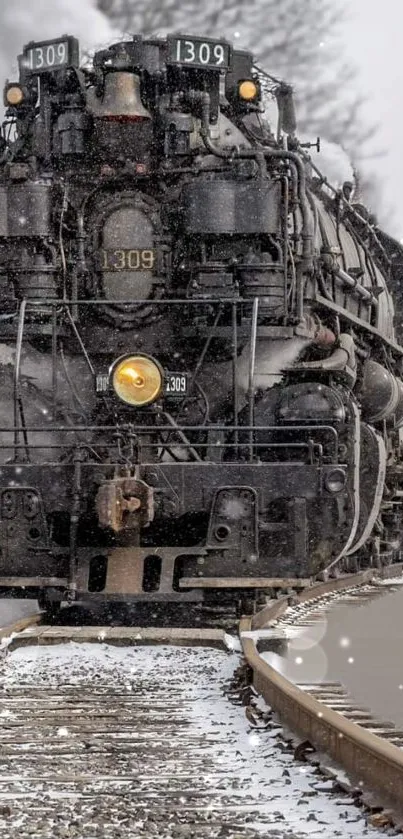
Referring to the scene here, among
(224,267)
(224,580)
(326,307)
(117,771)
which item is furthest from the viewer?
(326,307)

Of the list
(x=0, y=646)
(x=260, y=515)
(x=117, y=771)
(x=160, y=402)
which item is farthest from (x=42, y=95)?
(x=117, y=771)

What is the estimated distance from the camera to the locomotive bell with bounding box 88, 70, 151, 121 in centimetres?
922

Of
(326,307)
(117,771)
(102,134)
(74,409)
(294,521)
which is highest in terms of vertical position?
(102,134)

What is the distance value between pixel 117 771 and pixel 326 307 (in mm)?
6066

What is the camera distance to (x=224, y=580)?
812 cm

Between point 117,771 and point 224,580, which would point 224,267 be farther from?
point 117,771

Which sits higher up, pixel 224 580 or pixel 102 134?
pixel 102 134

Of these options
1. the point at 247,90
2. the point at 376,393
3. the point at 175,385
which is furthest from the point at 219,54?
the point at 376,393

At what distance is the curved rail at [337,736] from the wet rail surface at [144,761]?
0.09 metres

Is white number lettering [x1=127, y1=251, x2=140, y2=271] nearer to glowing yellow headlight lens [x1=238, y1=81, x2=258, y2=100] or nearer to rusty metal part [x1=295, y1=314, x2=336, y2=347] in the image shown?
rusty metal part [x1=295, y1=314, x2=336, y2=347]

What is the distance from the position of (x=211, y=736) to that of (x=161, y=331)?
183 inches

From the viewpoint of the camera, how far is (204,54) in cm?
941

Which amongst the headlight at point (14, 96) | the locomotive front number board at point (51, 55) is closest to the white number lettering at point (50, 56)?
the locomotive front number board at point (51, 55)

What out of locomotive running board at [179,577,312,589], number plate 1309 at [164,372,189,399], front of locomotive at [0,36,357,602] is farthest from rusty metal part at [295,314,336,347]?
locomotive running board at [179,577,312,589]
